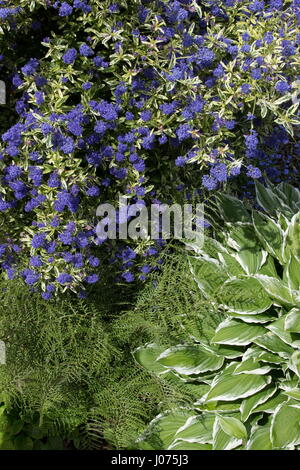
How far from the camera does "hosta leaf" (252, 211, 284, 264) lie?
2.21 meters

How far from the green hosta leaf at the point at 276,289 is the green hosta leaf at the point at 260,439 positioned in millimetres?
498

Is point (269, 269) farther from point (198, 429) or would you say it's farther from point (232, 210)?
point (198, 429)

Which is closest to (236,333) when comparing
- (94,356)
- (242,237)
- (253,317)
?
(253,317)

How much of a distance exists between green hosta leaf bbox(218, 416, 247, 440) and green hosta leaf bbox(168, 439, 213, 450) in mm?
163

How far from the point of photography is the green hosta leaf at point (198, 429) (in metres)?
2.04

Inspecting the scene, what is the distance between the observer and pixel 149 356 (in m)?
2.21

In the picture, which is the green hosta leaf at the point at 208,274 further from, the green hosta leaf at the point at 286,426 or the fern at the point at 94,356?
the green hosta leaf at the point at 286,426

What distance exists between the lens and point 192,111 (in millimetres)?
2008

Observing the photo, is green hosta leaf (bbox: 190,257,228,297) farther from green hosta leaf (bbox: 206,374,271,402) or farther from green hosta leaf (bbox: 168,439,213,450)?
green hosta leaf (bbox: 168,439,213,450)

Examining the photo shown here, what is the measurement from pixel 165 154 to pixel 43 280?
77 centimetres

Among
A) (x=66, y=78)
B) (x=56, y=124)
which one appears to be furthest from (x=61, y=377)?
(x=66, y=78)

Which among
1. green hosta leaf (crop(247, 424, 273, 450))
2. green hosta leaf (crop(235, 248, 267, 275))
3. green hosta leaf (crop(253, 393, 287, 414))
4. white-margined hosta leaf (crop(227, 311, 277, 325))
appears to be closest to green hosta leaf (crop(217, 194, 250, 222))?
green hosta leaf (crop(235, 248, 267, 275))

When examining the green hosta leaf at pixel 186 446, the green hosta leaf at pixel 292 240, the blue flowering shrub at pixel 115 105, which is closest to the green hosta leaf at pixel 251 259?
the green hosta leaf at pixel 292 240

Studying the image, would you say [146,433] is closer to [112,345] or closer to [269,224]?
[112,345]
